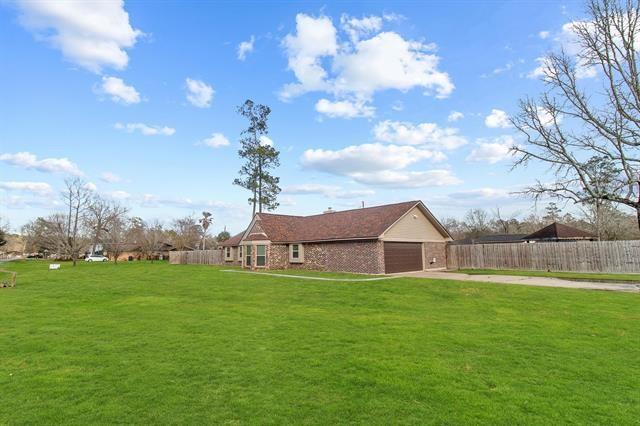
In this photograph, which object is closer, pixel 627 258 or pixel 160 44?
pixel 160 44

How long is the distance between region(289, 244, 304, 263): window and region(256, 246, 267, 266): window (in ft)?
6.66

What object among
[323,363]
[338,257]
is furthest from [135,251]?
[323,363]

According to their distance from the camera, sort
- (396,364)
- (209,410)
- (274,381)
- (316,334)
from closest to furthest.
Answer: (209,410) < (274,381) < (396,364) < (316,334)

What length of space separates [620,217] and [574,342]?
46.3m

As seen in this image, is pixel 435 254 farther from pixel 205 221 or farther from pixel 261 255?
pixel 205 221

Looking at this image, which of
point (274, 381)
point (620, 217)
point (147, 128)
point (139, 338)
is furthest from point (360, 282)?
point (620, 217)

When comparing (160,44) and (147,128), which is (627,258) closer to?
(160,44)

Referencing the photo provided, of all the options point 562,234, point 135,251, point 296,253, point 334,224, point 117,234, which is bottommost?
point 296,253

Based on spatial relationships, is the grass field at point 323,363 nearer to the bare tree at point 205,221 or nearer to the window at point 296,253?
the window at point 296,253

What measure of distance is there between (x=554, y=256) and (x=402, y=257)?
10.2 m

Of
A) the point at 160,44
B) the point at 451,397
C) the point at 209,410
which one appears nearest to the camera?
the point at 209,410

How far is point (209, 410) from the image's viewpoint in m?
4.51

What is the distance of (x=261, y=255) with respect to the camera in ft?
97.0

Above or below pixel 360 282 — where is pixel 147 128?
above
